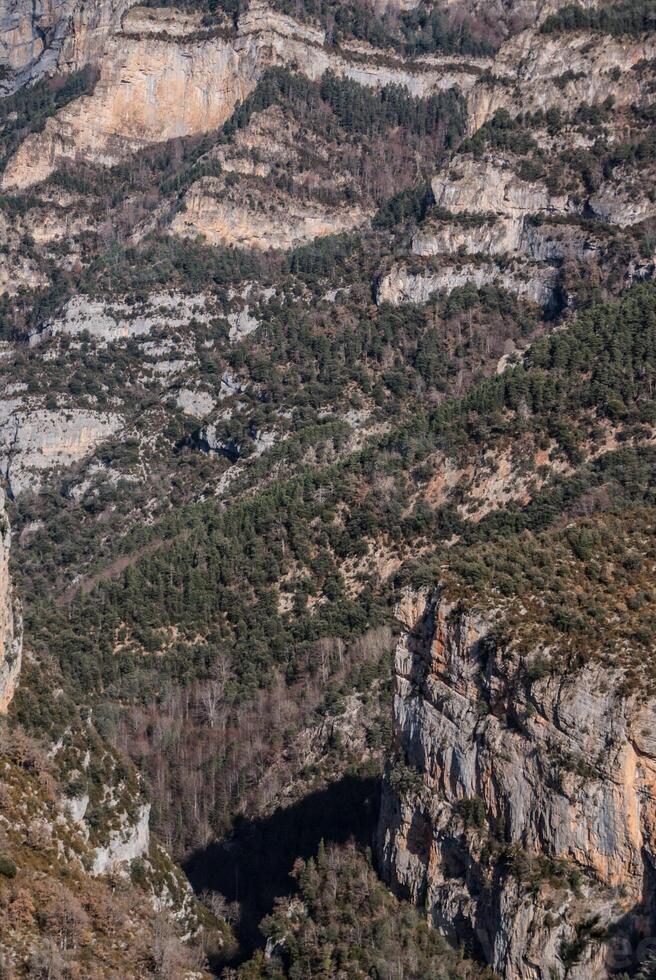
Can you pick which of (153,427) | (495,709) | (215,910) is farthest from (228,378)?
(495,709)

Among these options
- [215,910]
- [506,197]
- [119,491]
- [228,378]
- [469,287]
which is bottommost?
[215,910]

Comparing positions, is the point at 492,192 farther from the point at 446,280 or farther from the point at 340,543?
the point at 340,543

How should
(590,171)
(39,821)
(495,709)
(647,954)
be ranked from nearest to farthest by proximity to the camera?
(647,954) → (495,709) → (39,821) → (590,171)

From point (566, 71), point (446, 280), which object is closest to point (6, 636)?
point (446, 280)

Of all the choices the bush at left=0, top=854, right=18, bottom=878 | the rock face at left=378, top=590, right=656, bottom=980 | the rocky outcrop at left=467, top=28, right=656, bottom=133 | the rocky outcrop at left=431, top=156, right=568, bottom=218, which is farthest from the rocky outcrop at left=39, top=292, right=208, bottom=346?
the rock face at left=378, top=590, right=656, bottom=980

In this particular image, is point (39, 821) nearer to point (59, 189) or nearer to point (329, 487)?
point (329, 487)

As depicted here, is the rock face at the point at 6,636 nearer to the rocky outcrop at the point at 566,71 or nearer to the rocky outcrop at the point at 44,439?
the rocky outcrop at the point at 44,439
